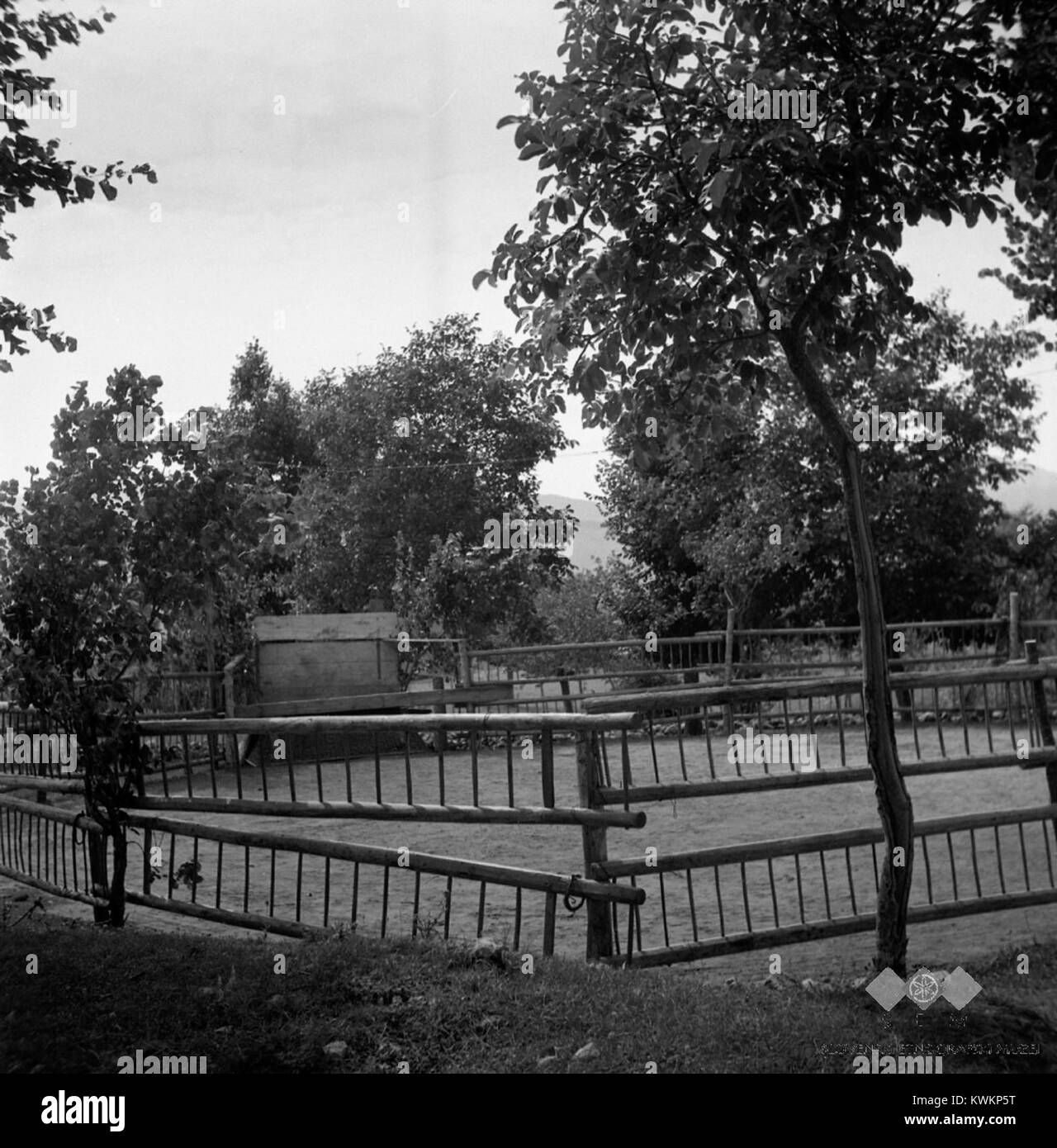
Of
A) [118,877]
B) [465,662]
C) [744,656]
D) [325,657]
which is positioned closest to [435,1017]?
[118,877]

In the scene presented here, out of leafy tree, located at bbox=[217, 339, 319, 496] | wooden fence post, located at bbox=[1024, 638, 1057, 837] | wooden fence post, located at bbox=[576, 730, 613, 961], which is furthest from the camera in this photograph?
leafy tree, located at bbox=[217, 339, 319, 496]

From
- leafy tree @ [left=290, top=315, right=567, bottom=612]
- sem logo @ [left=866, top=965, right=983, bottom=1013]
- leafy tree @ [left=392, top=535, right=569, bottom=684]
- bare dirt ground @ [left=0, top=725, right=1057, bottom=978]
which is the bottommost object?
bare dirt ground @ [left=0, top=725, right=1057, bottom=978]

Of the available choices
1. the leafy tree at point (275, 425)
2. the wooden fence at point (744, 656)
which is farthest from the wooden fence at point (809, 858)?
the leafy tree at point (275, 425)

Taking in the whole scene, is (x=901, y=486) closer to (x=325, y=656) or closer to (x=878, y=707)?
(x=325, y=656)

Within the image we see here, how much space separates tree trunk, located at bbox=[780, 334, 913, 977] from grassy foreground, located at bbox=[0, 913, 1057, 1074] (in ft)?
1.26

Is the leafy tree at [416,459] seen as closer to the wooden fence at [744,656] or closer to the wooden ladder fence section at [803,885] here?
the wooden fence at [744,656]

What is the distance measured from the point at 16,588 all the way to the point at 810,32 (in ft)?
16.7

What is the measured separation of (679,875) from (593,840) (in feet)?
10.8

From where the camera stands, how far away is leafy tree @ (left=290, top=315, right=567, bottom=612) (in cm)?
3061

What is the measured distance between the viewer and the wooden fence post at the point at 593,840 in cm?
583

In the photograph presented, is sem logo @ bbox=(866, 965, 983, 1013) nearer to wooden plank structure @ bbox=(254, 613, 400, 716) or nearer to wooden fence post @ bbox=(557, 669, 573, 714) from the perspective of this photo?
wooden fence post @ bbox=(557, 669, 573, 714)

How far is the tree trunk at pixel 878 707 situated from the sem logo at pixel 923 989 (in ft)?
0.94

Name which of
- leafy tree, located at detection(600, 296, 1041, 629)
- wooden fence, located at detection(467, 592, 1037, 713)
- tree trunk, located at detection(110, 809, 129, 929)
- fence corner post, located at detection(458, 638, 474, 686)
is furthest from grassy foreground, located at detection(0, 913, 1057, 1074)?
leafy tree, located at detection(600, 296, 1041, 629)
